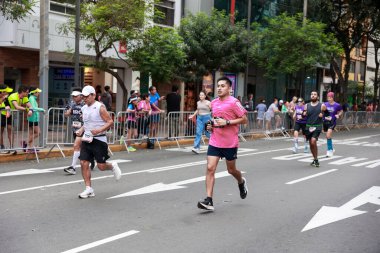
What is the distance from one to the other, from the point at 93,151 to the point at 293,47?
20.6 meters

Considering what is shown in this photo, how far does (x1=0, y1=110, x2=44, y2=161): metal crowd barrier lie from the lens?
40.5ft

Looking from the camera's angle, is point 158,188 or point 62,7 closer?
point 158,188

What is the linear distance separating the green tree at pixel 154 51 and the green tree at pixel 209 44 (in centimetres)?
449

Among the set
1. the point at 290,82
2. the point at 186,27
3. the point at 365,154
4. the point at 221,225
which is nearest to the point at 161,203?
the point at 221,225

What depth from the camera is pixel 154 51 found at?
1794 cm

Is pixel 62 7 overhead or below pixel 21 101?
overhead

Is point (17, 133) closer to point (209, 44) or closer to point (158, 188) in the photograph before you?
point (158, 188)

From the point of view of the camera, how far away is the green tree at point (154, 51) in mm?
17641

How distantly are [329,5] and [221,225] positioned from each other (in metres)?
27.1

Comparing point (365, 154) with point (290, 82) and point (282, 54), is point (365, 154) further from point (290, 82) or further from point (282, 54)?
point (290, 82)

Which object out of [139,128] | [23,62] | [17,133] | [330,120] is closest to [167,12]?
[23,62]

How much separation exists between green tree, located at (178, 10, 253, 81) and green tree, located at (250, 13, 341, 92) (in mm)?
2050

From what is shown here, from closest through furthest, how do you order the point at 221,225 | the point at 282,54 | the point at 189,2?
1. the point at 221,225
2. the point at 282,54
3. the point at 189,2

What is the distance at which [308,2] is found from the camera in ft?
103
